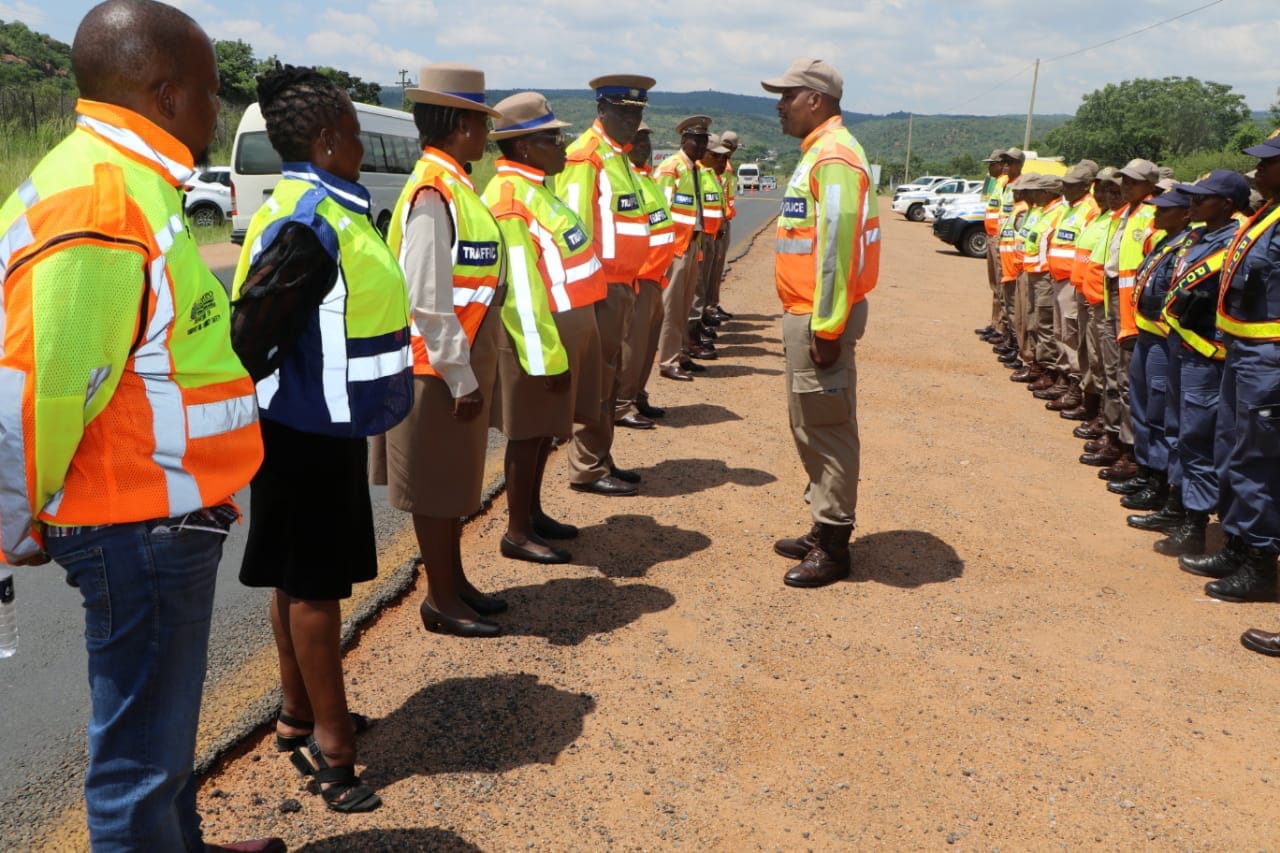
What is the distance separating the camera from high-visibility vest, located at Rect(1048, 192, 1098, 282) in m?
8.41

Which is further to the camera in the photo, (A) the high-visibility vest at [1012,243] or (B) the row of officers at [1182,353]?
(A) the high-visibility vest at [1012,243]

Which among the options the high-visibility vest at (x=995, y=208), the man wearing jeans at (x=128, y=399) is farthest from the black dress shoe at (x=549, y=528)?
the high-visibility vest at (x=995, y=208)

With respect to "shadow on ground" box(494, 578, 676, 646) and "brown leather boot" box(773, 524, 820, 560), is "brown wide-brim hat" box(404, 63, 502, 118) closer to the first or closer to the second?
"shadow on ground" box(494, 578, 676, 646)

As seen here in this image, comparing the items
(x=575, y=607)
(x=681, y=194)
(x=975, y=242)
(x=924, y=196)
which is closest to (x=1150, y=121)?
(x=924, y=196)

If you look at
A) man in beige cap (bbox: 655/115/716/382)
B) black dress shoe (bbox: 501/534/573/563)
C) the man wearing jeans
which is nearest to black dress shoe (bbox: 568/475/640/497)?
black dress shoe (bbox: 501/534/573/563)

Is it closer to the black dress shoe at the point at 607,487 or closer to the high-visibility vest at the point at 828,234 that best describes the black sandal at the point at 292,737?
the high-visibility vest at the point at 828,234

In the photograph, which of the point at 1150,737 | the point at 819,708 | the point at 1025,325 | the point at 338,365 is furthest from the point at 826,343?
the point at 1025,325

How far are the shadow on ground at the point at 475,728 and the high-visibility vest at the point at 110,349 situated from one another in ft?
4.78

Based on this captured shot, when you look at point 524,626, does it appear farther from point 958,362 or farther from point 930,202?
point 930,202

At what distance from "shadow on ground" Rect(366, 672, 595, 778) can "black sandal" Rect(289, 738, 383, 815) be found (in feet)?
0.40

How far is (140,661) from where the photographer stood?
1899 mm

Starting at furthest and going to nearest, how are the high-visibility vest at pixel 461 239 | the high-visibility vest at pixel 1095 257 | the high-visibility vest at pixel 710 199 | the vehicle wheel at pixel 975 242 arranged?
1. the vehicle wheel at pixel 975 242
2. the high-visibility vest at pixel 710 199
3. the high-visibility vest at pixel 1095 257
4. the high-visibility vest at pixel 461 239

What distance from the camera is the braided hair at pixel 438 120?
11.6 feet

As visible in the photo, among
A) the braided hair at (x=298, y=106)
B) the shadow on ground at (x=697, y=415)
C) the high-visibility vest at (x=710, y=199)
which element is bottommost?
the shadow on ground at (x=697, y=415)
